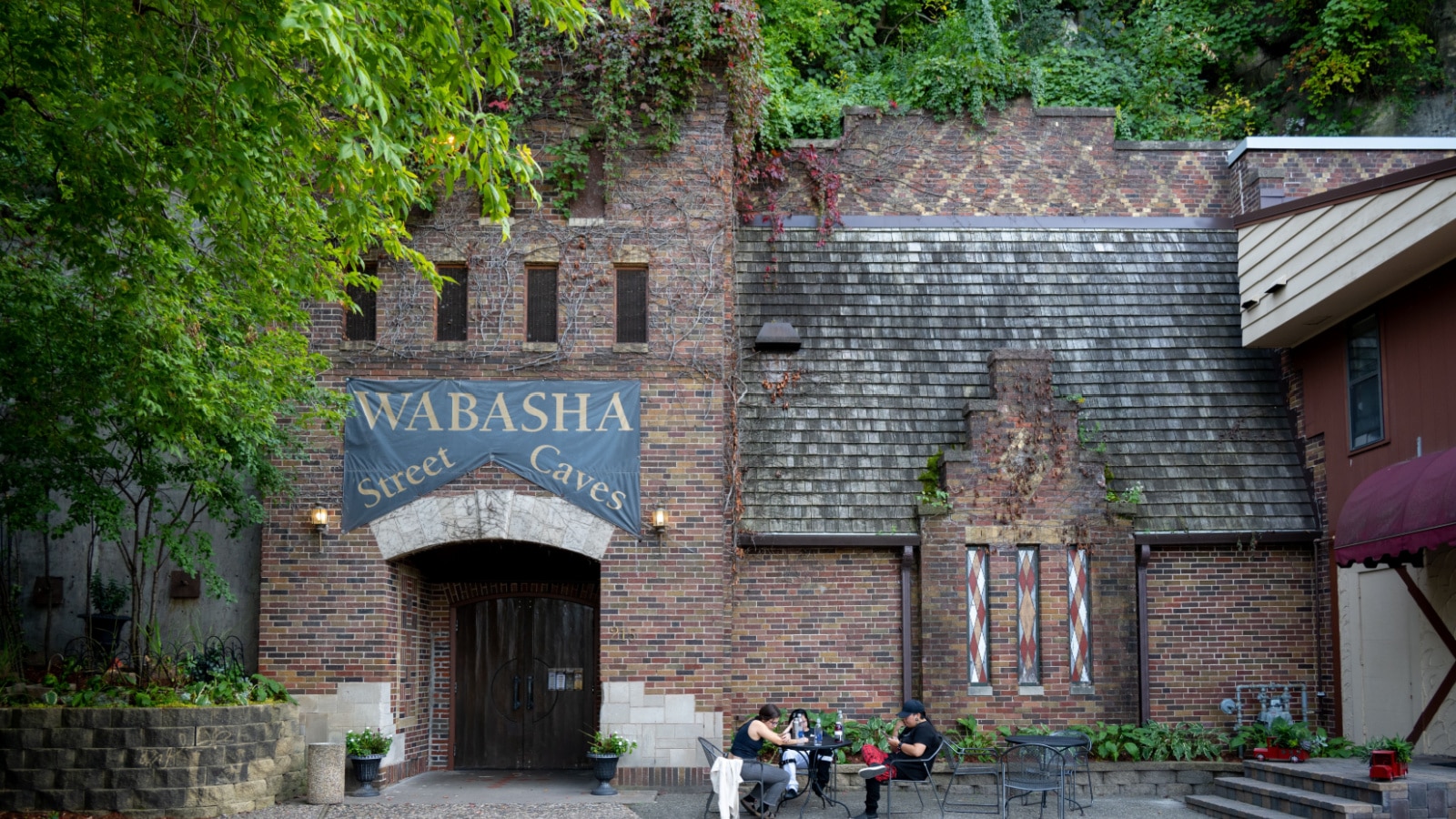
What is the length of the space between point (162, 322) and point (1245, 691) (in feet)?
39.0

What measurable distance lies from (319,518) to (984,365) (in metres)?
7.87

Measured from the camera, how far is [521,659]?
15.8m

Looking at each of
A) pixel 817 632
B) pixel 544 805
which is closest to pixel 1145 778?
pixel 817 632

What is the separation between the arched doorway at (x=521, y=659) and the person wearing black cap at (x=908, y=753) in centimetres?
480

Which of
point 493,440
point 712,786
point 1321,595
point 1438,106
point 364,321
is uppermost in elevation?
point 1438,106

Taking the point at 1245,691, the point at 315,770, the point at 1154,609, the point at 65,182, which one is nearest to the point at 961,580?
the point at 1154,609

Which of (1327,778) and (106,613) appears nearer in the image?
(1327,778)

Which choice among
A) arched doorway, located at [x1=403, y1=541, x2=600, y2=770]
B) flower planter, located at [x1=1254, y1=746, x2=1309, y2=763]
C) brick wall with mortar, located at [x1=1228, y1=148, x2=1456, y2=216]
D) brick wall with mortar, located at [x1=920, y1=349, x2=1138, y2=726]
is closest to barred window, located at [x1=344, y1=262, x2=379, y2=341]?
arched doorway, located at [x1=403, y1=541, x2=600, y2=770]

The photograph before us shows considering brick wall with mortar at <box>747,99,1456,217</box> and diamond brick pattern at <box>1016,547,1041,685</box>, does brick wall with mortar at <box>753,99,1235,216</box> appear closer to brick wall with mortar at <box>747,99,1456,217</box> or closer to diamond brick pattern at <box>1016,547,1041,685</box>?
brick wall with mortar at <box>747,99,1456,217</box>

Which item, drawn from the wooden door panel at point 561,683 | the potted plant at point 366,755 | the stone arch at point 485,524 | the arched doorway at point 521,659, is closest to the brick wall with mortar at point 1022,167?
the stone arch at point 485,524

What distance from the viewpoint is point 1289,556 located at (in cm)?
1498

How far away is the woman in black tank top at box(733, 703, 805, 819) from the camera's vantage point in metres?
11.5

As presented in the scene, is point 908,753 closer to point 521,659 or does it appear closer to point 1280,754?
point 1280,754

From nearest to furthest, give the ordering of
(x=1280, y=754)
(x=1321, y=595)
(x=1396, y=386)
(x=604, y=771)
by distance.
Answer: (x=604, y=771)
(x=1280, y=754)
(x=1396, y=386)
(x=1321, y=595)
